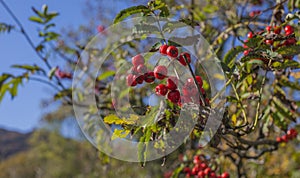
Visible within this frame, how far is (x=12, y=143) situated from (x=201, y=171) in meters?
38.7

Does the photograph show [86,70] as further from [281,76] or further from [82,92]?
[281,76]

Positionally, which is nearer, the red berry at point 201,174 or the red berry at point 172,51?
the red berry at point 172,51

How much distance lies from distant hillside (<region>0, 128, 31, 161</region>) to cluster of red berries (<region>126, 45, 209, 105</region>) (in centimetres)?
3680

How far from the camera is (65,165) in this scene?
68.4ft

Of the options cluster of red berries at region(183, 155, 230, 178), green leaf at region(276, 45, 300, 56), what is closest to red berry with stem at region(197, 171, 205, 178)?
cluster of red berries at region(183, 155, 230, 178)

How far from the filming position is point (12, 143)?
122ft

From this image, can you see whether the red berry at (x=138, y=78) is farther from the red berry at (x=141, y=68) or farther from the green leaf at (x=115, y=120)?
the green leaf at (x=115, y=120)

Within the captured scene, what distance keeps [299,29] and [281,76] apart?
0.74 metres

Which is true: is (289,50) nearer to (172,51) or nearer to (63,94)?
(172,51)

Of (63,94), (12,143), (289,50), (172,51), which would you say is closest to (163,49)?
(172,51)

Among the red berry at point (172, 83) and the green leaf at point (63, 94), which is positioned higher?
the green leaf at point (63, 94)

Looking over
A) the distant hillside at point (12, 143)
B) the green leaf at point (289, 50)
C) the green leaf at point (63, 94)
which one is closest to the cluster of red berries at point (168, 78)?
the green leaf at point (289, 50)

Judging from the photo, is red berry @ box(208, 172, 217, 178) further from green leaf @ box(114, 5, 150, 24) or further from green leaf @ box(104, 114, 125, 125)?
green leaf @ box(114, 5, 150, 24)

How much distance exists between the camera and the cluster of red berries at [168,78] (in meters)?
0.93
